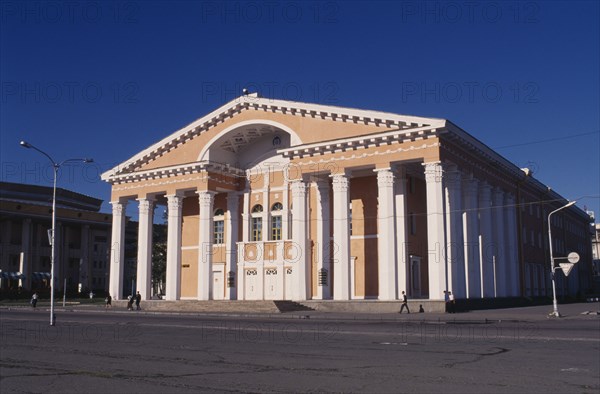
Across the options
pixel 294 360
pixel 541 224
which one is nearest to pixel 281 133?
pixel 541 224

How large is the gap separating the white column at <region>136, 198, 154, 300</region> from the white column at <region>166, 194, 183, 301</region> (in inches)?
90.1

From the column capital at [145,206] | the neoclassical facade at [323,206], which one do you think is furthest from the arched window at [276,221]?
the column capital at [145,206]

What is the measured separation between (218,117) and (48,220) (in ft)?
163

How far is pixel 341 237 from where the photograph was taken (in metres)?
37.0

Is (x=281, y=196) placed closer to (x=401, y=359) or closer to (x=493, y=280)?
(x=493, y=280)

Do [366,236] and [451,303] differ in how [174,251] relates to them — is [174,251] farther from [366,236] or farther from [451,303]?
[451,303]

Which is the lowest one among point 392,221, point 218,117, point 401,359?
point 401,359

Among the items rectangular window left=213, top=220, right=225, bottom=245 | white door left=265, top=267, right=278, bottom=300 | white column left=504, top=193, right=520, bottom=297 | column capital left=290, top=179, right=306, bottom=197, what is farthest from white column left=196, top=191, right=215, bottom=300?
white column left=504, top=193, right=520, bottom=297

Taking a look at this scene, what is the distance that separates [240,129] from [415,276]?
15179 mm

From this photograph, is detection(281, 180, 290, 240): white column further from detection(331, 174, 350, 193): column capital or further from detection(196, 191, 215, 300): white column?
detection(331, 174, 350, 193): column capital

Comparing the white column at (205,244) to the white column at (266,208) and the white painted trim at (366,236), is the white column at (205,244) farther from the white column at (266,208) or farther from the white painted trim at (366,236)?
the white painted trim at (366,236)

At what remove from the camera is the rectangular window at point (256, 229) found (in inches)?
1759

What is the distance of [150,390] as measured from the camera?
915 cm

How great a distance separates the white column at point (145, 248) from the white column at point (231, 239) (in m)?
5.64
